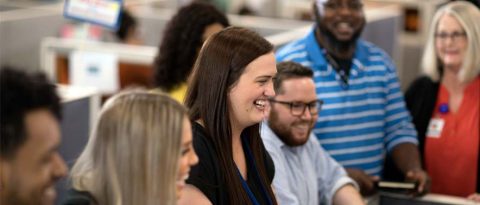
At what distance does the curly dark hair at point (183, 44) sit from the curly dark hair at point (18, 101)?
166cm

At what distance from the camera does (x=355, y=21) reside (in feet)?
10.5

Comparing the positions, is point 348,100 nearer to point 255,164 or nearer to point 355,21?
point 355,21

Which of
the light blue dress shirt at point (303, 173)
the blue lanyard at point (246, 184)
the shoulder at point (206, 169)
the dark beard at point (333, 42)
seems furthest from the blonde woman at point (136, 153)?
the dark beard at point (333, 42)

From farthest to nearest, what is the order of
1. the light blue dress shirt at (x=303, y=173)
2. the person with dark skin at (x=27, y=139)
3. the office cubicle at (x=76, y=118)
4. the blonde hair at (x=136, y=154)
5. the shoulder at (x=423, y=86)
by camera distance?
the shoulder at (x=423, y=86)
the office cubicle at (x=76, y=118)
the light blue dress shirt at (x=303, y=173)
the blonde hair at (x=136, y=154)
the person with dark skin at (x=27, y=139)

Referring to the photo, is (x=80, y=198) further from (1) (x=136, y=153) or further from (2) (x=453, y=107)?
(2) (x=453, y=107)

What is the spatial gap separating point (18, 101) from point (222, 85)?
27.8 inches

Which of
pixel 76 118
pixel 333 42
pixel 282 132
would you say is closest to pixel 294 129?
pixel 282 132

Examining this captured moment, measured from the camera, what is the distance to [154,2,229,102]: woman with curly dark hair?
3125 millimetres

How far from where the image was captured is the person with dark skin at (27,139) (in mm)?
1358

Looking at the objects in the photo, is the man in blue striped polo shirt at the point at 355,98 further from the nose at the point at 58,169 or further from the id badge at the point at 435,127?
the nose at the point at 58,169

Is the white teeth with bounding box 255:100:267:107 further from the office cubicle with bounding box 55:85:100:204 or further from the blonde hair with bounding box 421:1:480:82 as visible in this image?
the blonde hair with bounding box 421:1:480:82

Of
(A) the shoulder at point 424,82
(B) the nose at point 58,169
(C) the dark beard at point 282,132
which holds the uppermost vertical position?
(B) the nose at point 58,169

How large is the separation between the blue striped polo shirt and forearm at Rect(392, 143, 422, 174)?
0.02m

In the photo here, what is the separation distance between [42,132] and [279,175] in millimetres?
1160
